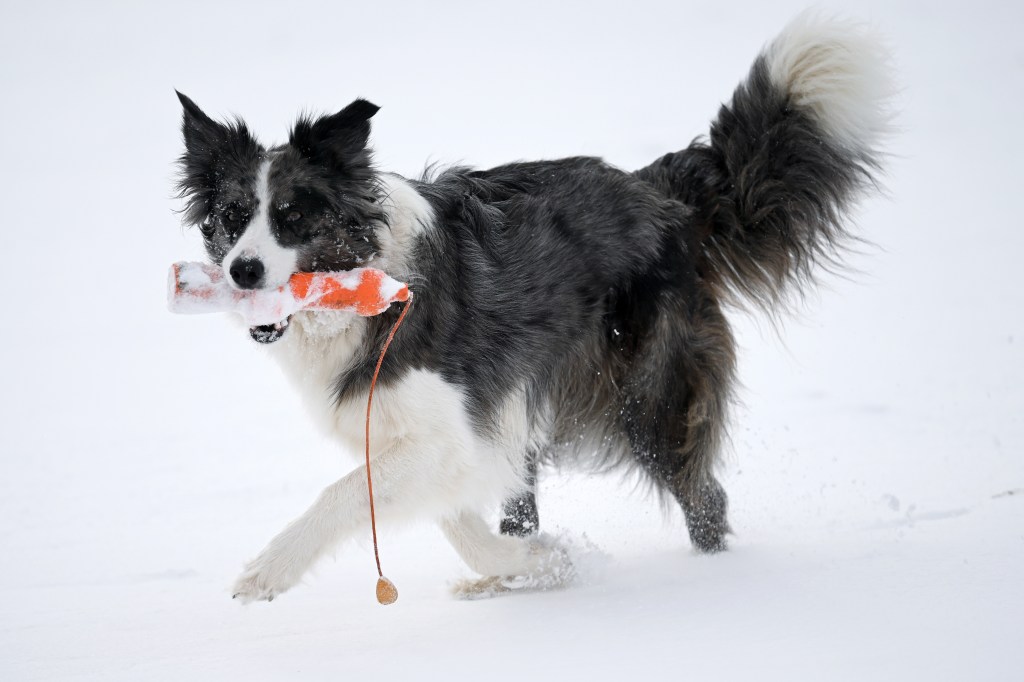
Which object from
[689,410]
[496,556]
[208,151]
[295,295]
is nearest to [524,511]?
[496,556]

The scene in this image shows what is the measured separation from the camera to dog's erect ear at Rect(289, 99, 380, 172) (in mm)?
3572

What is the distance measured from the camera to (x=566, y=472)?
4773 millimetres

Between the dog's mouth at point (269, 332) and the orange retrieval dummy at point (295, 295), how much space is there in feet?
0.21

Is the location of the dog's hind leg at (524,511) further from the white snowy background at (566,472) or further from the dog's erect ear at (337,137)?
the dog's erect ear at (337,137)

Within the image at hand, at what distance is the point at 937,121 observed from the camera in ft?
51.9

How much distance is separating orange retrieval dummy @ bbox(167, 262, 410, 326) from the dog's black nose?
0.18 feet

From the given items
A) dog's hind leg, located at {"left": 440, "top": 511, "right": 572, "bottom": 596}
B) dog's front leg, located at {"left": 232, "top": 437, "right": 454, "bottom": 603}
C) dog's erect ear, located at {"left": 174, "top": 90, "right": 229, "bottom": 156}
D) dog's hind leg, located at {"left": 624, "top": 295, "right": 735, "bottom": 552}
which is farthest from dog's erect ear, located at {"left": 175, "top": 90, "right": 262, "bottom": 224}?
dog's hind leg, located at {"left": 624, "top": 295, "right": 735, "bottom": 552}

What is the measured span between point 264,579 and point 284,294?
40.4 inches

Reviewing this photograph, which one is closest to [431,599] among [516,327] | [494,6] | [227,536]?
[516,327]

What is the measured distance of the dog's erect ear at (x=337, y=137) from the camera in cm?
357

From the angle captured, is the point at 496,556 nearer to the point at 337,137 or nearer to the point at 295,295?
the point at 295,295

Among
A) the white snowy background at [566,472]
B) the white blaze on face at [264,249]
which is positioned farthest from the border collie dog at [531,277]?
the white snowy background at [566,472]

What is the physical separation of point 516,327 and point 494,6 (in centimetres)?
2101

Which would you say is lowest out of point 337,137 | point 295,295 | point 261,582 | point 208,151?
point 261,582
